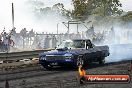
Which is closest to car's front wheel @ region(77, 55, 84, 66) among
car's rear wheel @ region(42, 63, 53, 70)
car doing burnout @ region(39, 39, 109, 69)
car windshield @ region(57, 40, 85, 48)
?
car doing burnout @ region(39, 39, 109, 69)

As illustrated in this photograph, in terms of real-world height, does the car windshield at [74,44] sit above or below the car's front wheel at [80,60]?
above

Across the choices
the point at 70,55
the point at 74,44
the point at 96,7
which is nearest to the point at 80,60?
the point at 70,55

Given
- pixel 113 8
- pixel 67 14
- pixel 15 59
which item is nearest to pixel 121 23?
pixel 113 8

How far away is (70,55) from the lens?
16.7 meters

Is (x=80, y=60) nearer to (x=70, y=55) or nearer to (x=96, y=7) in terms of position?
(x=70, y=55)

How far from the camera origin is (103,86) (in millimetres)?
11695

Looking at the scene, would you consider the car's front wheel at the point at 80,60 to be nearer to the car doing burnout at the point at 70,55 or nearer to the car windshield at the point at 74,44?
the car doing burnout at the point at 70,55

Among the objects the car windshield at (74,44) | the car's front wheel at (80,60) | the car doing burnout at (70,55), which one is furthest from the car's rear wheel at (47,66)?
the car's front wheel at (80,60)

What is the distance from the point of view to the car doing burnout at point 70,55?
16.7 meters

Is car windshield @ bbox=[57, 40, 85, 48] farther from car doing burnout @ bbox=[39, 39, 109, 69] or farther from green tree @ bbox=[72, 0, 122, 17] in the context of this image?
green tree @ bbox=[72, 0, 122, 17]

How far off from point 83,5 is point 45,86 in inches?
2230

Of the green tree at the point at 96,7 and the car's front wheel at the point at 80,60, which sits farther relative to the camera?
the green tree at the point at 96,7

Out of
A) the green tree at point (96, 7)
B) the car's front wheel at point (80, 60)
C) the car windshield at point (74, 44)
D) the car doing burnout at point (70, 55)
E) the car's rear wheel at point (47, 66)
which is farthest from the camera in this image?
the green tree at point (96, 7)

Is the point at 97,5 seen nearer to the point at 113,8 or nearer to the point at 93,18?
the point at 113,8
